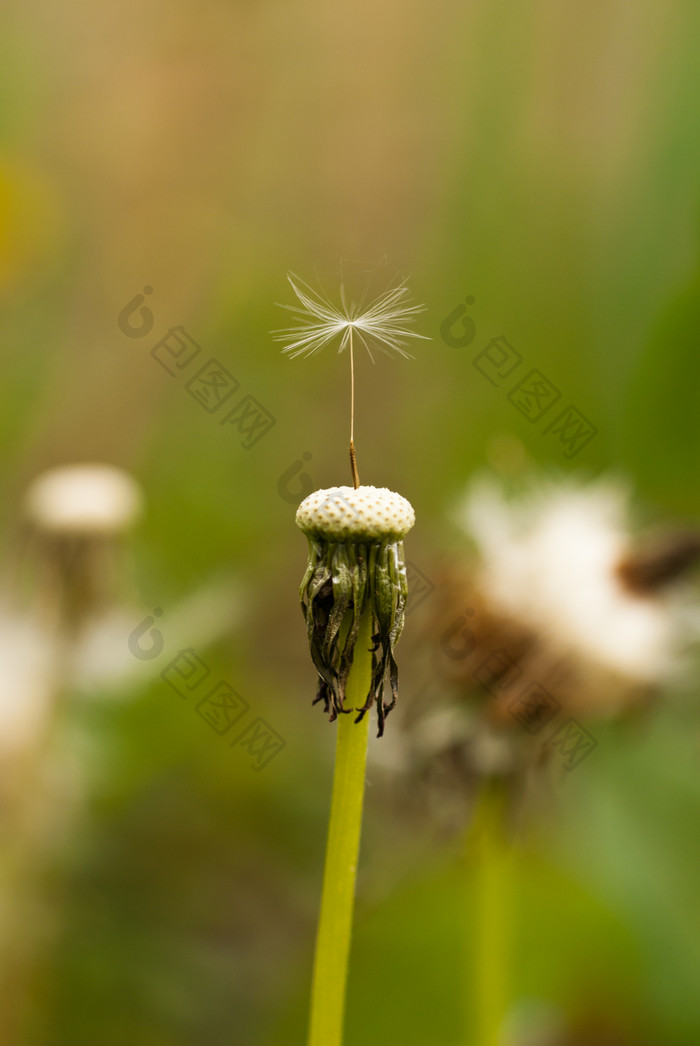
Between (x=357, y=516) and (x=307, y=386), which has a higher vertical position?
(x=307, y=386)

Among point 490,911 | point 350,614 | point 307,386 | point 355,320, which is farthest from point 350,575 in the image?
point 307,386

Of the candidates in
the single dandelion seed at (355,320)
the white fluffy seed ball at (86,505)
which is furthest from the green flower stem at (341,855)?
the white fluffy seed ball at (86,505)

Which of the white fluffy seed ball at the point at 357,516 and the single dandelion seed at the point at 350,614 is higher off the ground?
the white fluffy seed ball at the point at 357,516

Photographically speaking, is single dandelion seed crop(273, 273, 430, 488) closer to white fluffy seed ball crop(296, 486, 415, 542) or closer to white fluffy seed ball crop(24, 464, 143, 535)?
white fluffy seed ball crop(296, 486, 415, 542)

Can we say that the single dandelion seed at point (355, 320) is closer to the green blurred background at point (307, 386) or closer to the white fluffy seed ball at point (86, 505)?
the green blurred background at point (307, 386)

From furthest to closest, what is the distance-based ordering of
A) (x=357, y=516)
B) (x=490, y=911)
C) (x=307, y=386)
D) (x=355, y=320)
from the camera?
(x=307, y=386) < (x=490, y=911) < (x=355, y=320) < (x=357, y=516)

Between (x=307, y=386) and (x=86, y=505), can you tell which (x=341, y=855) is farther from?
(x=307, y=386)

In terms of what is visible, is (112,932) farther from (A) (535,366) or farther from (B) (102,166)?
(B) (102,166)
